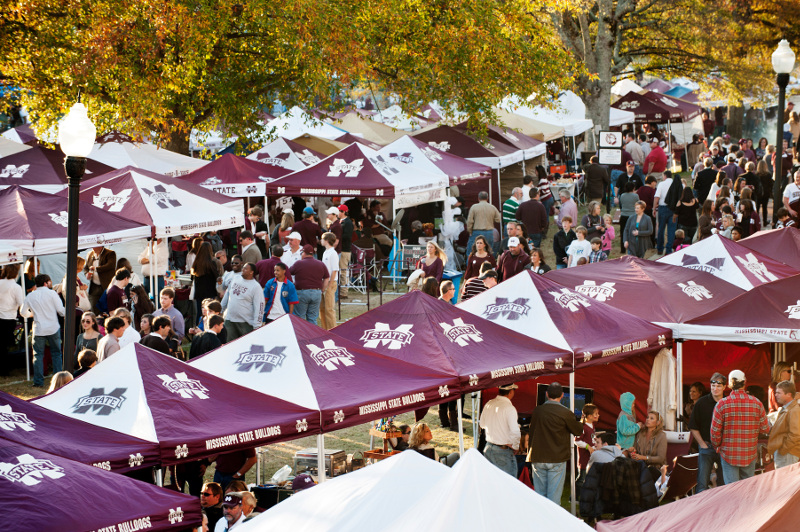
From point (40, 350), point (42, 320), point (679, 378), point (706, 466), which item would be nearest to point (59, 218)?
point (42, 320)

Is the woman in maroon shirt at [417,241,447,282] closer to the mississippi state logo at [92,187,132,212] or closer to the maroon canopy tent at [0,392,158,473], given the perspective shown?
the mississippi state logo at [92,187,132,212]

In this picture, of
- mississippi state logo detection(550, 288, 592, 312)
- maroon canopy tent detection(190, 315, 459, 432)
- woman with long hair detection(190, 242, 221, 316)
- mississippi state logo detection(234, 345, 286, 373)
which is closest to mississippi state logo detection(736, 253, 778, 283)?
mississippi state logo detection(550, 288, 592, 312)

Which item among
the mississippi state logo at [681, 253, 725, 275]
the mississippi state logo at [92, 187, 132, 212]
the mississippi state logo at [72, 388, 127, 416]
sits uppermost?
the mississippi state logo at [92, 187, 132, 212]

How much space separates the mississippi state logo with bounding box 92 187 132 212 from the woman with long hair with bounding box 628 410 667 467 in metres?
9.18

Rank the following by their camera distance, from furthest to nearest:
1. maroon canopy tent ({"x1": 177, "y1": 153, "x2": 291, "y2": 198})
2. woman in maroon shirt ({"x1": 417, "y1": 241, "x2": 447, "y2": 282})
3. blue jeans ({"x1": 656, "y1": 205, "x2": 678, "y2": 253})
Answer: blue jeans ({"x1": 656, "y1": 205, "x2": 678, "y2": 253}) < maroon canopy tent ({"x1": 177, "y1": 153, "x2": 291, "y2": 198}) < woman in maroon shirt ({"x1": 417, "y1": 241, "x2": 447, "y2": 282})

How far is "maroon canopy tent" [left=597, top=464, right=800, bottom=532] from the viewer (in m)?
4.95

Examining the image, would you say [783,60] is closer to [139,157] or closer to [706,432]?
[706,432]

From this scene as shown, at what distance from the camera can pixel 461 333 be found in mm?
9805

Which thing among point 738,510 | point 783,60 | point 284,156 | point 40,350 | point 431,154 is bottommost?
point 40,350

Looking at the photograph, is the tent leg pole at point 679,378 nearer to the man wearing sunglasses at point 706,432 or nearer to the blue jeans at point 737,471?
the man wearing sunglasses at point 706,432

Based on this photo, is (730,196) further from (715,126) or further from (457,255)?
(715,126)

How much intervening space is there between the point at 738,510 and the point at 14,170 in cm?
1732

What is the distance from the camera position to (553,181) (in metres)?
26.6

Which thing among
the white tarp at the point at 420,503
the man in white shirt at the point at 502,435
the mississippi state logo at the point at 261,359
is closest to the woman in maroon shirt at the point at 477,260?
the man in white shirt at the point at 502,435
